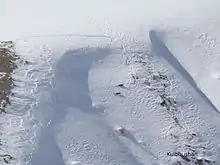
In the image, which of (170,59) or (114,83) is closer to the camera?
(114,83)

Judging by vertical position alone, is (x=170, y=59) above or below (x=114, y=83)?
above

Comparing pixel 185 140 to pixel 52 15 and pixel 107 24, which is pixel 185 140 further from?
pixel 52 15

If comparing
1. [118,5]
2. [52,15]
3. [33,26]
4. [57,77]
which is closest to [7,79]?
[57,77]

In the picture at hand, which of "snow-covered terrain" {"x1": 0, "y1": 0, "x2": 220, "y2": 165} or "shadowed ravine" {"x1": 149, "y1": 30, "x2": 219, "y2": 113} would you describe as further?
"shadowed ravine" {"x1": 149, "y1": 30, "x2": 219, "y2": 113}

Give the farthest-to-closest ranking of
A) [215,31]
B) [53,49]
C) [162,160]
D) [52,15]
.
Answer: [52,15] → [215,31] → [53,49] → [162,160]

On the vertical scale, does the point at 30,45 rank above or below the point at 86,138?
above

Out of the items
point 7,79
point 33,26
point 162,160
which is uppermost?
point 33,26

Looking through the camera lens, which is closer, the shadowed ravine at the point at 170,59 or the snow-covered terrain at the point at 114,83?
the snow-covered terrain at the point at 114,83

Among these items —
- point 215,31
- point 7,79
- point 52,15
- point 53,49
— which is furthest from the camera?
point 52,15
